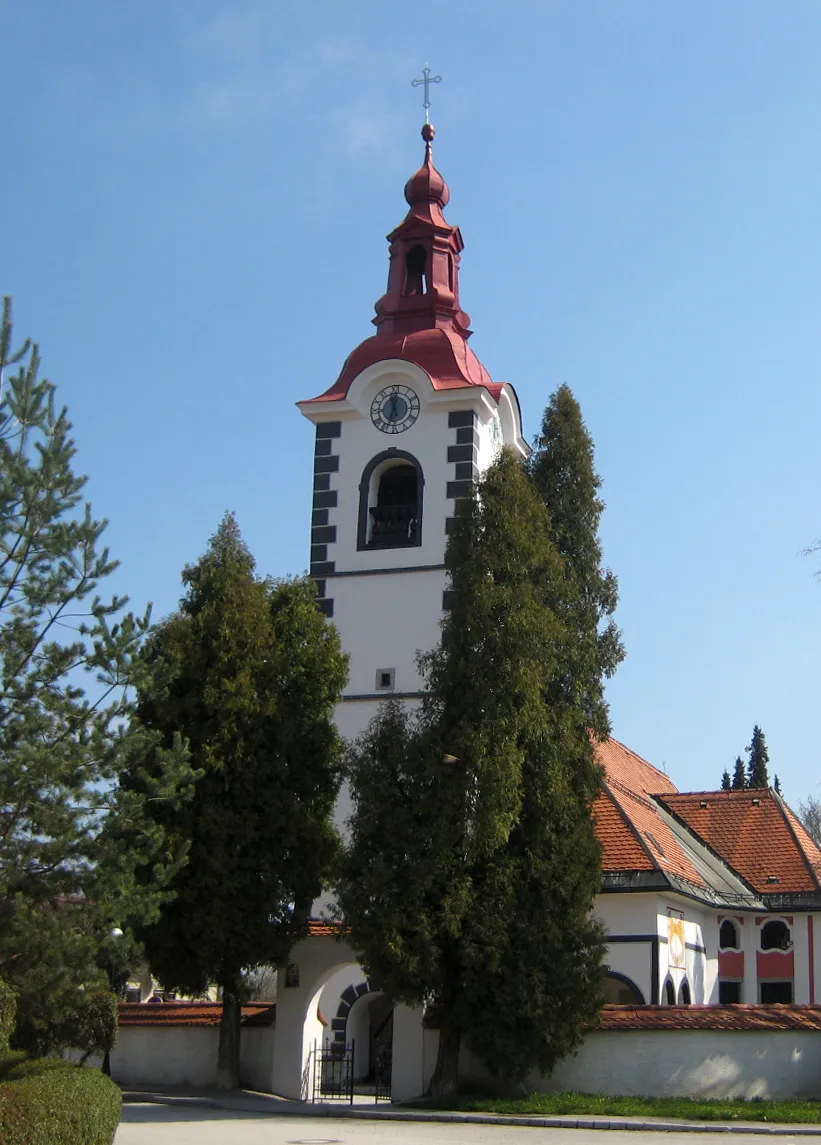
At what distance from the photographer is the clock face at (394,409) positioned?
2872 centimetres

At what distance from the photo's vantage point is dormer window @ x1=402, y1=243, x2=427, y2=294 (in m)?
31.0

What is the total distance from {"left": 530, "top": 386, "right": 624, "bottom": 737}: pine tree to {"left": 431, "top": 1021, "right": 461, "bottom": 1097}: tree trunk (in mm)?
5205

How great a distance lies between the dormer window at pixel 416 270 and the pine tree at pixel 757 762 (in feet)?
68.1

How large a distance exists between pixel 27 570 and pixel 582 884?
8675 millimetres

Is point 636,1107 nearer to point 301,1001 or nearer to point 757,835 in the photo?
point 301,1001

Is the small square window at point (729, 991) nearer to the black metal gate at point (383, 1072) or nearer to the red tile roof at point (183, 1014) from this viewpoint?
the black metal gate at point (383, 1072)

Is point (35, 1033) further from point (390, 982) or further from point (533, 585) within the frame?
point (533, 585)

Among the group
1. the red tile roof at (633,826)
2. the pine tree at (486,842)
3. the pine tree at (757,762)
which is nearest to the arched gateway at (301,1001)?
the pine tree at (486,842)

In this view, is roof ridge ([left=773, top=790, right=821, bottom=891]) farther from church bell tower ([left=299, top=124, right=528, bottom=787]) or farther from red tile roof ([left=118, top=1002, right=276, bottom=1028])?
red tile roof ([left=118, top=1002, right=276, bottom=1028])

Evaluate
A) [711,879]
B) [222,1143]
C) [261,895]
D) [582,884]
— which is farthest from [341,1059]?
[711,879]

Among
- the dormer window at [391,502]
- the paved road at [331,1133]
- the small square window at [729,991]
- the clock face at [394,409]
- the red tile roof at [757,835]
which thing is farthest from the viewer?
the red tile roof at [757,835]

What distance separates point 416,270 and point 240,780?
13.5m

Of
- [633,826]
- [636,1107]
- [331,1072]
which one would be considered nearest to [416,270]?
[633,826]

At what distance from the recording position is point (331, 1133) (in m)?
17.2
